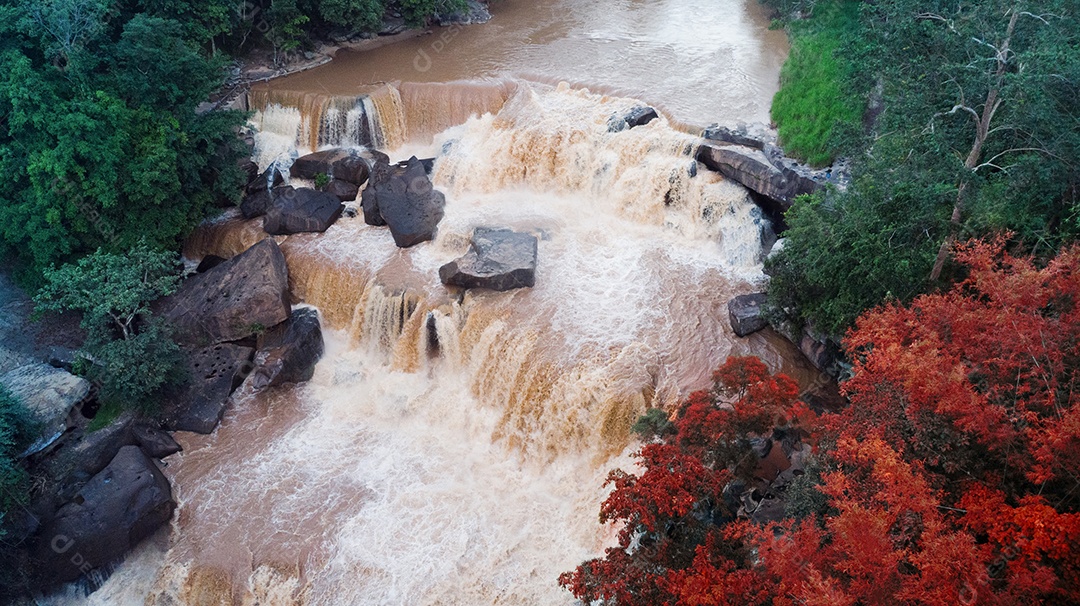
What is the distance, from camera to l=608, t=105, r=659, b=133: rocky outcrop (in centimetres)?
1922

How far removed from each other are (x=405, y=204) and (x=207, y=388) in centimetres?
691

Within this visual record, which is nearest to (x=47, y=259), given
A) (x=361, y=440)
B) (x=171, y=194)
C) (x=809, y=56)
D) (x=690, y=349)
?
(x=171, y=194)

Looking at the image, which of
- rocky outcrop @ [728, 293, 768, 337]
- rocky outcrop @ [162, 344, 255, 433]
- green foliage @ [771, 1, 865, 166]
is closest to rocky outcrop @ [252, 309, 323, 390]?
rocky outcrop @ [162, 344, 255, 433]

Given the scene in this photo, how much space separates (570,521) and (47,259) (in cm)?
1404

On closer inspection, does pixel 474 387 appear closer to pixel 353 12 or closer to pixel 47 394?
pixel 47 394

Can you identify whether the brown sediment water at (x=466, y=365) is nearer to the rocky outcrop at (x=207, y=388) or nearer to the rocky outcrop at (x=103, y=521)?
the rocky outcrop at (x=207, y=388)

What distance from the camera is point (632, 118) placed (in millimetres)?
19344

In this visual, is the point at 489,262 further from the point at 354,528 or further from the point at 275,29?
the point at 275,29

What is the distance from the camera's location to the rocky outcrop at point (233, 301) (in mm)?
16891

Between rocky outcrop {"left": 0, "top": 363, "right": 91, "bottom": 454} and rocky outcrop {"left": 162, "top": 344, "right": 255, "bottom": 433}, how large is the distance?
1.84 m

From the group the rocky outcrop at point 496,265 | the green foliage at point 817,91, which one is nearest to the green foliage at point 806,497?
the rocky outcrop at point 496,265

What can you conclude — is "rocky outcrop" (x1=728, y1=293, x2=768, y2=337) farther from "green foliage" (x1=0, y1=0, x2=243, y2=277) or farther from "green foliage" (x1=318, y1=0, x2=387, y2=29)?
"green foliage" (x1=318, y1=0, x2=387, y2=29)

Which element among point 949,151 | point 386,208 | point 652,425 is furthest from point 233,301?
point 949,151

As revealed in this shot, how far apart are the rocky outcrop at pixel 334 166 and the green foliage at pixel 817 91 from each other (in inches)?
487
